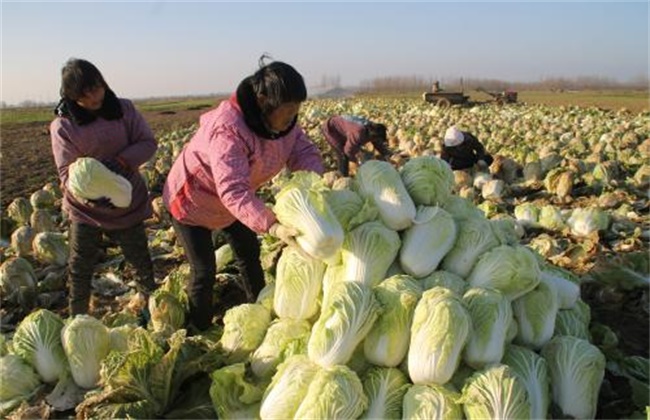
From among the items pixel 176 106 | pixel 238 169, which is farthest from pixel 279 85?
pixel 176 106

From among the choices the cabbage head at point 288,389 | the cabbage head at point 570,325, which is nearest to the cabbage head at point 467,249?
the cabbage head at point 570,325

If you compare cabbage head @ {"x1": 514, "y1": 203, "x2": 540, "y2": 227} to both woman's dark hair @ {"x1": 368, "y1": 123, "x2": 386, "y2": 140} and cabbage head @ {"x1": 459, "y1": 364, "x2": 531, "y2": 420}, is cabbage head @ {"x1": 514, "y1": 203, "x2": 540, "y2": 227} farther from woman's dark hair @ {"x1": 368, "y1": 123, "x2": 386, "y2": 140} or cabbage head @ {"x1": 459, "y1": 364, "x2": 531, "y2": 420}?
cabbage head @ {"x1": 459, "y1": 364, "x2": 531, "y2": 420}

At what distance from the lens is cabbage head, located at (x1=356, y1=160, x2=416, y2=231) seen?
3.86 m

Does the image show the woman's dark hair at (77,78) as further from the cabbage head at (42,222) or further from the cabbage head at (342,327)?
the cabbage head at (42,222)

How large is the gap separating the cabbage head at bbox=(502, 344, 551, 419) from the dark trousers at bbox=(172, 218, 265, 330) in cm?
246

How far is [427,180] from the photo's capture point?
4.11m

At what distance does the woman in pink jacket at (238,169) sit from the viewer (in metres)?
3.86

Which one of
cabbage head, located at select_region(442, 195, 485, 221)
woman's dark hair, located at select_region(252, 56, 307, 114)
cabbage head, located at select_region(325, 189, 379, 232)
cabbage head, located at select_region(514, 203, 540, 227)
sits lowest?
cabbage head, located at select_region(514, 203, 540, 227)

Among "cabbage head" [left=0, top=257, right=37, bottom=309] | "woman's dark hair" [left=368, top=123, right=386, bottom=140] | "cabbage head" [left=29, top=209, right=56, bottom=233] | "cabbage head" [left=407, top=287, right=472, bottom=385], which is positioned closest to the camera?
"cabbage head" [left=407, top=287, right=472, bottom=385]

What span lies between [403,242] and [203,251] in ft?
5.99

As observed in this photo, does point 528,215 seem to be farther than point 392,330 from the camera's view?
Yes

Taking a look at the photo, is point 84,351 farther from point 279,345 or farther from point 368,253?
point 368,253

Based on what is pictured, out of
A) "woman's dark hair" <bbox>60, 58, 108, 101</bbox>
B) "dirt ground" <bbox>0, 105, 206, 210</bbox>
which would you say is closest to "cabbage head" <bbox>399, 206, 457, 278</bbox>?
"woman's dark hair" <bbox>60, 58, 108, 101</bbox>

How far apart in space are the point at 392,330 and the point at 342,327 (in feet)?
0.99
